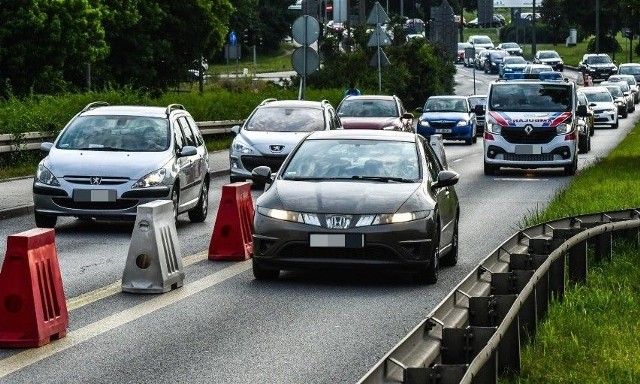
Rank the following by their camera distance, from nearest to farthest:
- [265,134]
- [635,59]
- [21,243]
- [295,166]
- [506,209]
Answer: [21,243] → [295,166] → [506,209] → [265,134] → [635,59]

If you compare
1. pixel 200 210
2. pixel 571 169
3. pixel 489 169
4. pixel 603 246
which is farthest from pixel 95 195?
pixel 571 169

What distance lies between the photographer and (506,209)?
24.8m

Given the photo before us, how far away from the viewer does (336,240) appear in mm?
14594

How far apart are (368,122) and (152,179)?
1903 cm

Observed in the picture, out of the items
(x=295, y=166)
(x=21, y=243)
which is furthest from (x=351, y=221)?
(x=21, y=243)

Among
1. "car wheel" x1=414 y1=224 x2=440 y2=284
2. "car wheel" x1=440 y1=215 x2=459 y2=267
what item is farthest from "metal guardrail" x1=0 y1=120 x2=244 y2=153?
"car wheel" x1=414 y1=224 x2=440 y2=284

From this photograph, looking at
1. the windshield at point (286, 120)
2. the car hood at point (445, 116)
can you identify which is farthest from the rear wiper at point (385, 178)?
the car hood at point (445, 116)

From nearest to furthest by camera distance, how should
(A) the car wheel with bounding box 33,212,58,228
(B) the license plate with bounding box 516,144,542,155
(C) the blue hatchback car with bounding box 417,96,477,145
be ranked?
(A) the car wheel with bounding box 33,212,58,228
(B) the license plate with bounding box 516,144,542,155
(C) the blue hatchback car with bounding box 417,96,477,145

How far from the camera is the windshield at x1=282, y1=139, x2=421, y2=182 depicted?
51.9ft

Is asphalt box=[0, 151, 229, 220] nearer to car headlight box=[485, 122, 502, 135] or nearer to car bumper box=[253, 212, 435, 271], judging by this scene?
car headlight box=[485, 122, 502, 135]

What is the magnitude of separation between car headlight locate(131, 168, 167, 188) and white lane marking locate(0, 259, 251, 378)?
3736 mm

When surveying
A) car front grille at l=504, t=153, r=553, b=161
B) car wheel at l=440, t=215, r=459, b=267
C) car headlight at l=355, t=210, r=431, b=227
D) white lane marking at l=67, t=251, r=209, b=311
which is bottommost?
car front grille at l=504, t=153, r=553, b=161

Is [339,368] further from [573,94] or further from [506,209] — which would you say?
[573,94]

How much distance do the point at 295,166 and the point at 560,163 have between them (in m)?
19.5
